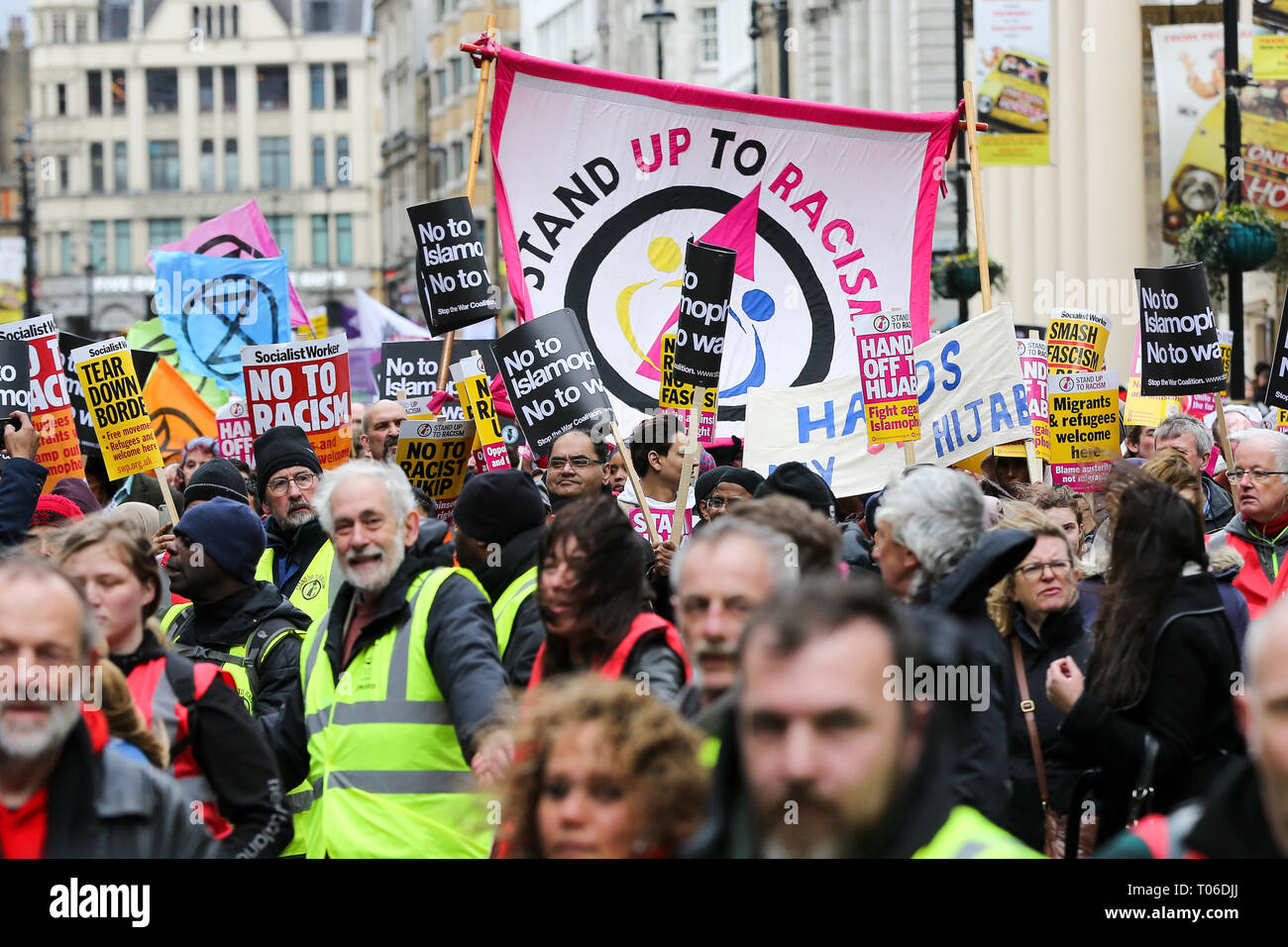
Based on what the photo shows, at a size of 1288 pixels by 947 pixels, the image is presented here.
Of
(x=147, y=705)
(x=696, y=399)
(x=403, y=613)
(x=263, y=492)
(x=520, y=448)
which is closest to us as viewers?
(x=147, y=705)

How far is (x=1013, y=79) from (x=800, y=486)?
53.3 feet

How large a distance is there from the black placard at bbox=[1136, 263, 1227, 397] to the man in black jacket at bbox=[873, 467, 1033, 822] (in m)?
5.82

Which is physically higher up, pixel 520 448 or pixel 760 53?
pixel 760 53

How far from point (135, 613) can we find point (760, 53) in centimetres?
4415

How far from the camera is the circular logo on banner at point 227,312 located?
15000 mm

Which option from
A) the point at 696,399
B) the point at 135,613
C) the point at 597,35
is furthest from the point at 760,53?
the point at 135,613

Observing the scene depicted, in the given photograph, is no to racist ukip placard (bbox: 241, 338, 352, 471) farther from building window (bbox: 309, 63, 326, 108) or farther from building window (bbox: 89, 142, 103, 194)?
building window (bbox: 89, 142, 103, 194)

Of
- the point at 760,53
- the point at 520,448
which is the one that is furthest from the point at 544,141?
the point at 760,53

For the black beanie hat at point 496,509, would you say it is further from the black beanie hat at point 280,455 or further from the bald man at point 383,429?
the bald man at point 383,429

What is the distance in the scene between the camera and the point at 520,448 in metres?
13.9

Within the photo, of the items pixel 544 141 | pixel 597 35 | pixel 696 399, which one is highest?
pixel 597 35
